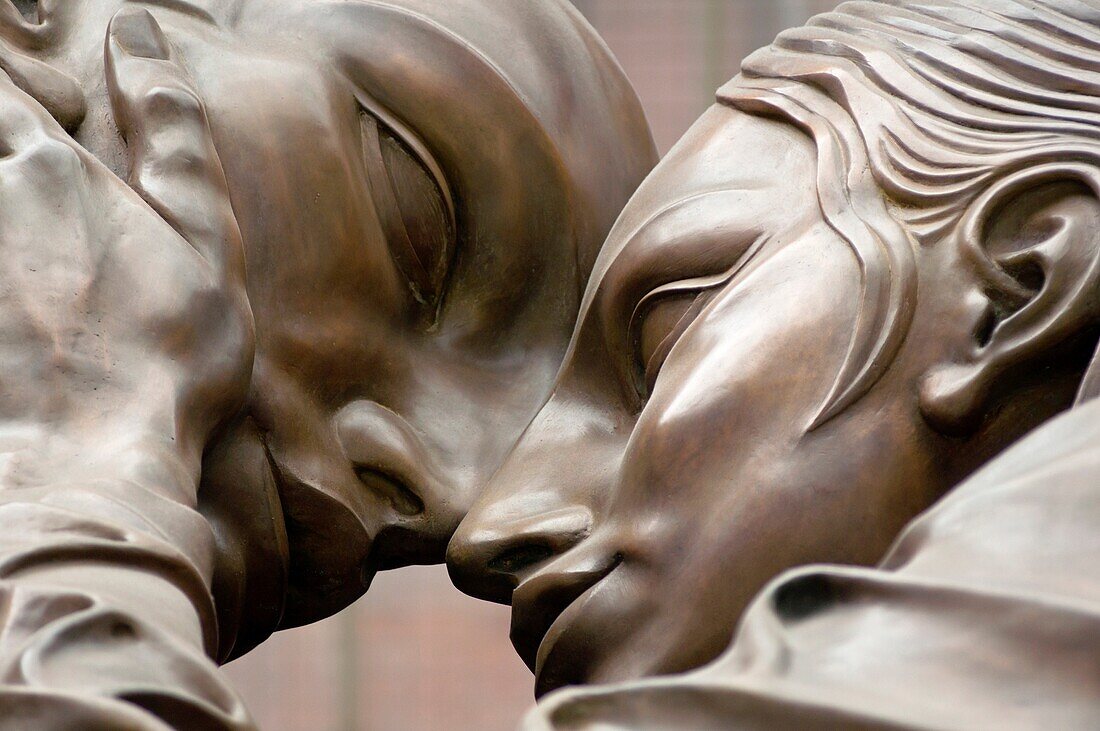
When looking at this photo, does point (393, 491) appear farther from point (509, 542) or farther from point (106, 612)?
point (106, 612)

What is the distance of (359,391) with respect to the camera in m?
1.35

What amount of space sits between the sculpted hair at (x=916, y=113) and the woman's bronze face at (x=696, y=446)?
0.6 inches

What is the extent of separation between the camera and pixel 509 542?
48.2 inches

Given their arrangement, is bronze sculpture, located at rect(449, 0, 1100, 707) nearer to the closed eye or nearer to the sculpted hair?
the sculpted hair

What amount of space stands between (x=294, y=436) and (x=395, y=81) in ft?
0.89

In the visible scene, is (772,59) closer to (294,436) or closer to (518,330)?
(518,330)

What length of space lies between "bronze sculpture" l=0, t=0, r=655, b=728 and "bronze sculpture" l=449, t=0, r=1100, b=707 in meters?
0.13

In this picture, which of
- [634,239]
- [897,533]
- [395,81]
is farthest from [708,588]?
[395,81]

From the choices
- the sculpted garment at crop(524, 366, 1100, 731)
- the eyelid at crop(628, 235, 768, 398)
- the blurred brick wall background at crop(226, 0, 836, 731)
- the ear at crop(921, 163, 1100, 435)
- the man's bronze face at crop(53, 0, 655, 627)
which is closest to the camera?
the sculpted garment at crop(524, 366, 1100, 731)

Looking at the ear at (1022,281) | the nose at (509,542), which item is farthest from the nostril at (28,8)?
the ear at (1022,281)

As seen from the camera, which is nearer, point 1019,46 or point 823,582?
point 823,582

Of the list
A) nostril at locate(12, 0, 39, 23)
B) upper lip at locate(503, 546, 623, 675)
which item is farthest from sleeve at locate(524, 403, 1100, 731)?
nostril at locate(12, 0, 39, 23)

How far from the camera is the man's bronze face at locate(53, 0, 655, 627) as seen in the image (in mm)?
1310

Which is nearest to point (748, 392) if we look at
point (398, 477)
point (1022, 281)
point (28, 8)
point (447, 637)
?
point (1022, 281)
